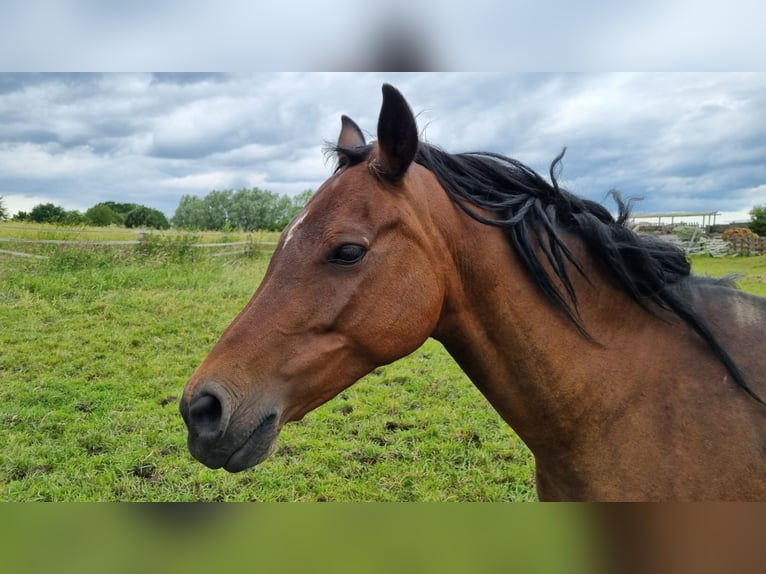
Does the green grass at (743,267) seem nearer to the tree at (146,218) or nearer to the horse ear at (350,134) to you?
the horse ear at (350,134)

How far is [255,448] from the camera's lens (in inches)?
36.0

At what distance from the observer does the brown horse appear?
0.92 m

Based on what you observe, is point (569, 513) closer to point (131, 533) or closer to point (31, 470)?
point (131, 533)

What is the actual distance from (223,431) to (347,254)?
1.47 feet

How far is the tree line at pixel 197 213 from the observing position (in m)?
2.12

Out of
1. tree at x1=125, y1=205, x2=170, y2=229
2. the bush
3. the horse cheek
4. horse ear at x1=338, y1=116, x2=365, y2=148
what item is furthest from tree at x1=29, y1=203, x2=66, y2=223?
the bush

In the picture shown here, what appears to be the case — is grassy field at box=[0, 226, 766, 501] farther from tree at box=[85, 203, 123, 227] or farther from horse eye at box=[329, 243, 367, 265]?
horse eye at box=[329, 243, 367, 265]

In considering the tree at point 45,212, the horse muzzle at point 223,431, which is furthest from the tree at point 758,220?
the tree at point 45,212

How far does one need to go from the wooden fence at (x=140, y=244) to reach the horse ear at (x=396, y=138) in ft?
4.39

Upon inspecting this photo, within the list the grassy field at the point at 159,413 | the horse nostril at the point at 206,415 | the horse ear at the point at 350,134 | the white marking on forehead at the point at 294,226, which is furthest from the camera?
the grassy field at the point at 159,413

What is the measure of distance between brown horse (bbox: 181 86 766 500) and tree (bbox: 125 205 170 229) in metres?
1.55

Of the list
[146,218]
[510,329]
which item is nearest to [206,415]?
[510,329]

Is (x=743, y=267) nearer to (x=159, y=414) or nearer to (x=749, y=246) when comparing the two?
(x=749, y=246)
